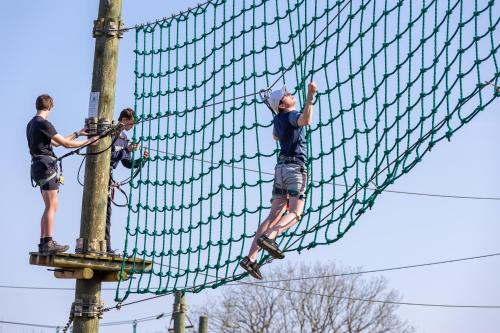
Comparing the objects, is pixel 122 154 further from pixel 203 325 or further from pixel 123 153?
pixel 203 325

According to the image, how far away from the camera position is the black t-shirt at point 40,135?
744 cm

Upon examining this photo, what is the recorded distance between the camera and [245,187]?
24.1 ft

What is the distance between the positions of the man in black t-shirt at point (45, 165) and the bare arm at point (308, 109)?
1.79 meters

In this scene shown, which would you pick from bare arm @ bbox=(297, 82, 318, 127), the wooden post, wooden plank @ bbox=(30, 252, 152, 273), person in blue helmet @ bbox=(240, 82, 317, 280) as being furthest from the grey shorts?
the wooden post

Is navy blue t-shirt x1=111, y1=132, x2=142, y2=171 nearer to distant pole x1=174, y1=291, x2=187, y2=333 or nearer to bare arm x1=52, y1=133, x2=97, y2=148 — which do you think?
bare arm x1=52, y1=133, x2=97, y2=148

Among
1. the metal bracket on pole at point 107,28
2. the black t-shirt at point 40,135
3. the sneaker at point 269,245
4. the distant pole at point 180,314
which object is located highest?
the metal bracket on pole at point 107,28

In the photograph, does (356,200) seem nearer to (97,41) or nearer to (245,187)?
(245,187)

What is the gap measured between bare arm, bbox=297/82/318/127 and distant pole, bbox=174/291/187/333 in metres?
8.29

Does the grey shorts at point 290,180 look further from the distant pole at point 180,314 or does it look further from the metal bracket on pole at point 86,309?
the distant pole at point 180,314

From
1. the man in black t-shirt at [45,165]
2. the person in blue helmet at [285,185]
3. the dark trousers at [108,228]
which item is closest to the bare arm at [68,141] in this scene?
the man in black t-shirt at [45,165]

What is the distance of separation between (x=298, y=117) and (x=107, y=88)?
1.87 m

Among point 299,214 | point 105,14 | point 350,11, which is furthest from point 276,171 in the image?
point 105,14

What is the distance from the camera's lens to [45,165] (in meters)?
7.45

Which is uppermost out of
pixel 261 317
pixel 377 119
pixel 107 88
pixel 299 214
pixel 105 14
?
pixel 261 317
